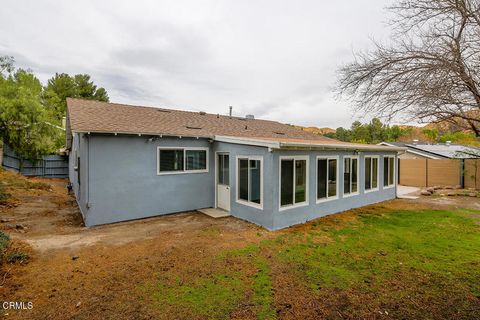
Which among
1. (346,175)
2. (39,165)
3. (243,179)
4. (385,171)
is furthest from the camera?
(39,165)

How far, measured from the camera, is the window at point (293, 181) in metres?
7.43

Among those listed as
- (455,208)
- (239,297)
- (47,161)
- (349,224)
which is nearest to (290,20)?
(349,224)

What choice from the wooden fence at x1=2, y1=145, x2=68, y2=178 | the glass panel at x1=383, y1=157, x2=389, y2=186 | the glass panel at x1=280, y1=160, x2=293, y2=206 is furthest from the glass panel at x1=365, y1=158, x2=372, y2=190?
the wooden fence at x1=2, y1=145, x2=68, y2=178

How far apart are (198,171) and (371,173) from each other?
25.8ft

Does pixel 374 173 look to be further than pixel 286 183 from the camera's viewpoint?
Yes

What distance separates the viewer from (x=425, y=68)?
3.39 m

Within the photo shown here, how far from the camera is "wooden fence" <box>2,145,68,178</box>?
56.3 ft

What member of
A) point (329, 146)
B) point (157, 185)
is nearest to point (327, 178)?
point (329, 146)

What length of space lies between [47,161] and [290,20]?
20101 mm

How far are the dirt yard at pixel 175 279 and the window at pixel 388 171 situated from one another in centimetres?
729

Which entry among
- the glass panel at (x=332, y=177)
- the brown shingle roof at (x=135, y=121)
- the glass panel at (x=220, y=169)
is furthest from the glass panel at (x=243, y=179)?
the glass panel at (x=332, y=177)

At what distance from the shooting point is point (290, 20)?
7.91m

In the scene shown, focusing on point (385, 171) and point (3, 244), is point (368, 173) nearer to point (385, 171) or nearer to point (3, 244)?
point (385, 171)

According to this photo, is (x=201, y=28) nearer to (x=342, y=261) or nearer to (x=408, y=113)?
(x=408, y=113)
